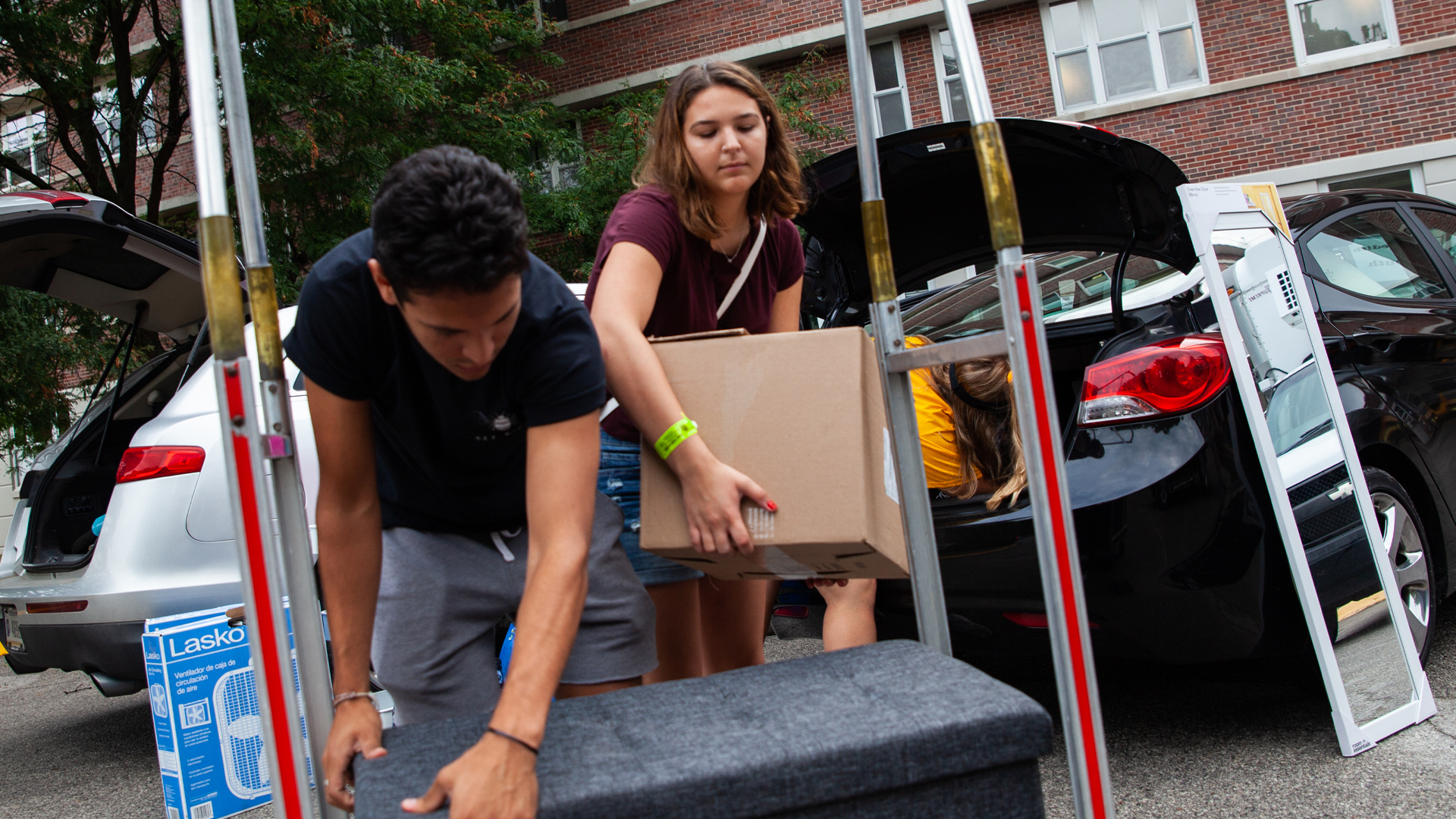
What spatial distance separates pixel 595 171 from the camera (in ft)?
37.9

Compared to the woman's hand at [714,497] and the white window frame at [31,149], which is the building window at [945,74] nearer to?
the white window frame at [31,149]

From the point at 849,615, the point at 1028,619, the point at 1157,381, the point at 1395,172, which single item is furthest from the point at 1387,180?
the point at 849,615

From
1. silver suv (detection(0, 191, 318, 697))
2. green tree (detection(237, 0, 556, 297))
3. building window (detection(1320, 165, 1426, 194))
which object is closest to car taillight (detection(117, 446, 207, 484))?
silver suv (detection(0, 191, 318, 697))

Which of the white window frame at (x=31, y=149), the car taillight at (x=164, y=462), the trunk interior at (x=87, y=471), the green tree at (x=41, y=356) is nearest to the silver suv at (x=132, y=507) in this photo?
the car taillight at (x=164, y=462)

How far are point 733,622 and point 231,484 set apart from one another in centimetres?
124

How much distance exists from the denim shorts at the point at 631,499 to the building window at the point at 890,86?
13260mm

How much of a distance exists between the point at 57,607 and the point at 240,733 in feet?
3.49

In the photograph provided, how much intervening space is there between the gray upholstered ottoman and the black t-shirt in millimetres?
450

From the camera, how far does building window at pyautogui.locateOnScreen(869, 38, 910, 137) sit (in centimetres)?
1464

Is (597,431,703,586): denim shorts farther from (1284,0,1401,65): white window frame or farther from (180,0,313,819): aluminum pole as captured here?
(1284,0,1401,65): white window frame

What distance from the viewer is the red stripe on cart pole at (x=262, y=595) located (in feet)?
4.57

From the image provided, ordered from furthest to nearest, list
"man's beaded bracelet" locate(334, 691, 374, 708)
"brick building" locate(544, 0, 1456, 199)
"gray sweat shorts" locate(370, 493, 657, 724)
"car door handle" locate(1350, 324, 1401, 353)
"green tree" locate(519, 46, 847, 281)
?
"brick building" locate(544, 0, 1456, 199)
"green tree" locate(519, 46, 847, 281)
"car door handle" locate(1350, 324, 1401, 353)
"gray sweat shorts" locate(370, 493, 657, 724)
"man's beaded bracelet" locate(334, 691, 374, 708)

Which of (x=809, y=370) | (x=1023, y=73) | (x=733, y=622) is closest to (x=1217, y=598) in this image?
(x=733, y=622)

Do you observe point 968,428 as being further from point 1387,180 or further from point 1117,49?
point 1387,180
